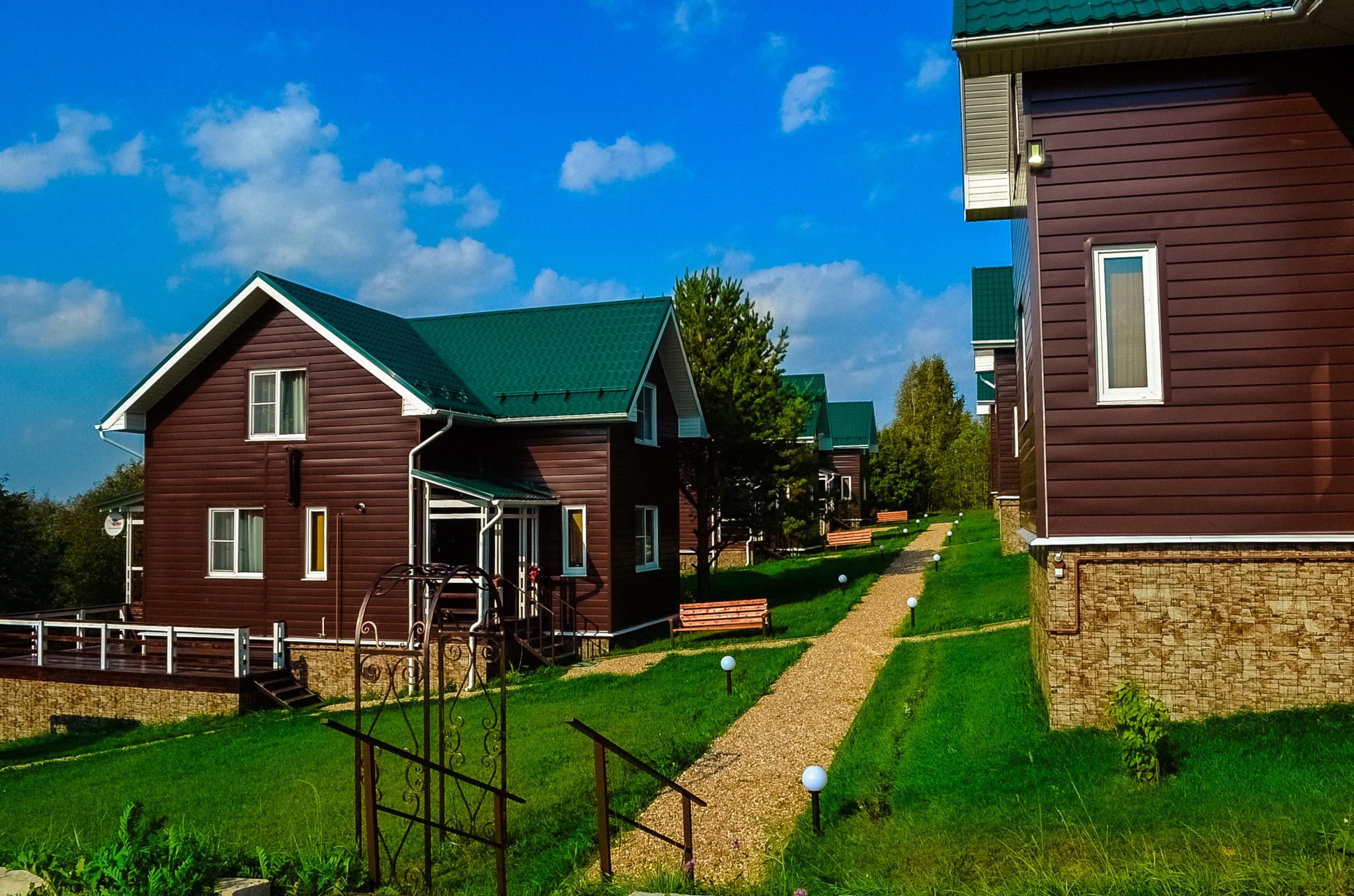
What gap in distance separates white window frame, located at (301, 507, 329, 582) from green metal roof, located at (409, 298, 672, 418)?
12.6 feet

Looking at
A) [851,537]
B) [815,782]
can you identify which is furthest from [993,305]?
[815,782]

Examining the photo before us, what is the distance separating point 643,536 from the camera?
72.7ft

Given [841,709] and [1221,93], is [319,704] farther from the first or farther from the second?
[1221,93]

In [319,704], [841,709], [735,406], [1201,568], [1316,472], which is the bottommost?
[319,704]

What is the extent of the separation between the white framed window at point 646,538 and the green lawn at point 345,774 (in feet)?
15.3

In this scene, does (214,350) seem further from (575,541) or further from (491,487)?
(575,541)

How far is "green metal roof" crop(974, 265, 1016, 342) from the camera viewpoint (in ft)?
95.8

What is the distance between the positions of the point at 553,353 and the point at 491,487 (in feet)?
13.3

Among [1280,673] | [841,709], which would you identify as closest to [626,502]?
[841,709]

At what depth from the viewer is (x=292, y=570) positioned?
19.4m

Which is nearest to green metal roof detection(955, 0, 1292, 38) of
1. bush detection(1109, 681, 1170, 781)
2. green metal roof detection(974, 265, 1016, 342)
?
bush detection(1109, 681, 1170, 781)

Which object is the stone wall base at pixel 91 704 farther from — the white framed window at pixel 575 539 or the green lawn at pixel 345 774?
the white framed window at pixel 575 539

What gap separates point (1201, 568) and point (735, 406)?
18.0 meters

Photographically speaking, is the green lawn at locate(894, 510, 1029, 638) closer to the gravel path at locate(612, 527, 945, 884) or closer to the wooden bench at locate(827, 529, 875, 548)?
the gravel path at locate(612, 527, 945, 884)
